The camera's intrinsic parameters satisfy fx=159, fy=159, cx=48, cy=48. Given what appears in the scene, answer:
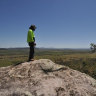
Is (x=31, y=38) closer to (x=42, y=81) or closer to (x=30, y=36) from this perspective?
(x=30, y=36)

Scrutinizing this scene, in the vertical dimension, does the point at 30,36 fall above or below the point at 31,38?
above

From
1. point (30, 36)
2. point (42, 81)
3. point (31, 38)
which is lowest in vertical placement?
point (42, 81)

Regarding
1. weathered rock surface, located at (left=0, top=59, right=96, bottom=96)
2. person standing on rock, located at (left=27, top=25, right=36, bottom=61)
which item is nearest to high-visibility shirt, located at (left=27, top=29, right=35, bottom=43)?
person standing on rock, located at (left=27, top=25, right=36, bottom=61)

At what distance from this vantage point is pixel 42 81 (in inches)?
325

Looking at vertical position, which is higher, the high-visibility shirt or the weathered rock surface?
the high-visibility shirt

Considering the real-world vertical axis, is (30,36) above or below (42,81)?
above

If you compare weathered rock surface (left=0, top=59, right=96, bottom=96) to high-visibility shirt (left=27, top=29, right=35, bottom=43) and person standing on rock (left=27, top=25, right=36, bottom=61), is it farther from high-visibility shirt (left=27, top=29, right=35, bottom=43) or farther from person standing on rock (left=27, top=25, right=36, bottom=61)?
high-visibility shirt (left=27, top=29, right=35, bottom=43)

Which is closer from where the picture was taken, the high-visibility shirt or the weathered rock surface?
the weathered rock surface

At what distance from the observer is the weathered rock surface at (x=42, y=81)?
7.67 metres

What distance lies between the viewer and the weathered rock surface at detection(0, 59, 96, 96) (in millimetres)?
7668

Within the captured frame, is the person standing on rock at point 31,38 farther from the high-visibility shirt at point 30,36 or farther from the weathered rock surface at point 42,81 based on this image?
the weathered rock surface at point 42,81

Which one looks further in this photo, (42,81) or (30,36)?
(30,36)

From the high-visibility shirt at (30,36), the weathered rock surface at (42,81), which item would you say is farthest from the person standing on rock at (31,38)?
the weathered rock surface at (42,81)

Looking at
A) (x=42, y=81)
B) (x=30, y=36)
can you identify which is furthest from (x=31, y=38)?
(x=42, y=81)
